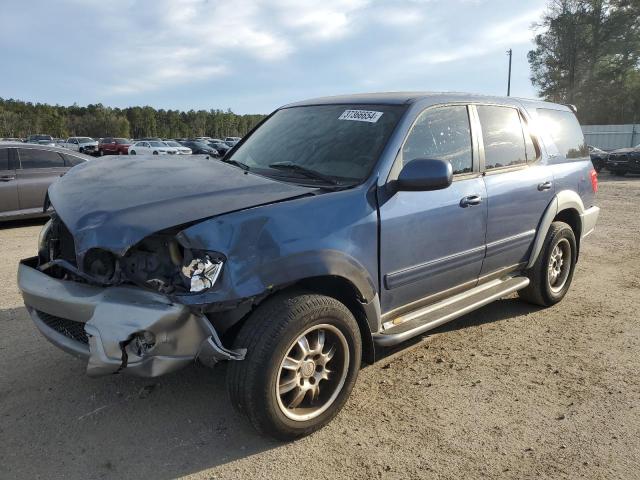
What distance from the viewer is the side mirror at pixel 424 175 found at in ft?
10.1

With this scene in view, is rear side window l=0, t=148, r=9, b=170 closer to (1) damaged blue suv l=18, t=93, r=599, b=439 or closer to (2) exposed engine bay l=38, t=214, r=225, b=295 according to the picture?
(1) damaged blue suv l=18, t=93, r=599, b=439

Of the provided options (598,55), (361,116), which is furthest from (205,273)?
(598,55)

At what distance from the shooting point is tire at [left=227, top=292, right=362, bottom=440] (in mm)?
2602

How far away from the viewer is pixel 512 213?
4211mm

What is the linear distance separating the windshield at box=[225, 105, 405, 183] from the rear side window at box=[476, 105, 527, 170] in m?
0.96

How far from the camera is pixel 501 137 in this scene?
14.1ft

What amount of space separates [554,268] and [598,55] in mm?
52095

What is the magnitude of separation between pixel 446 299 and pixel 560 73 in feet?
181

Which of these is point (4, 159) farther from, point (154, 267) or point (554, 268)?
point (554, 268)

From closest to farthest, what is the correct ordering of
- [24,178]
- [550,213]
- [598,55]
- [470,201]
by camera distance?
[470,201] < [550,213] < [24,178] < [598,55]

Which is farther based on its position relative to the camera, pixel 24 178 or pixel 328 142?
pixel 24 178

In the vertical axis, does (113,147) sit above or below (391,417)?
above

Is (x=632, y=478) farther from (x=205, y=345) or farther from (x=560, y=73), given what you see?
(x=560, y=73)

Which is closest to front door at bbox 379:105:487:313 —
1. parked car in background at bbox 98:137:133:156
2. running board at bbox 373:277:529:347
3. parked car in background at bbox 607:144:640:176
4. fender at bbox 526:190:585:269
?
running board at bbox 373:277:529:347
